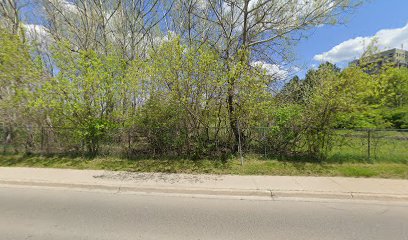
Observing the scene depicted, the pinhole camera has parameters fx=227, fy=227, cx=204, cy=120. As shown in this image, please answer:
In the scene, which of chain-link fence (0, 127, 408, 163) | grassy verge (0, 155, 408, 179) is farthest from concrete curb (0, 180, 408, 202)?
chain-link fence (0, 127, 408, 163)

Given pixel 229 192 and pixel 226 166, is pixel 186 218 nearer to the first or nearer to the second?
pixel 229 192

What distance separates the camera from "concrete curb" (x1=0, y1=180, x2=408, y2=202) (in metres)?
5.41

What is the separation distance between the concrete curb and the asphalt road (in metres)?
0.35

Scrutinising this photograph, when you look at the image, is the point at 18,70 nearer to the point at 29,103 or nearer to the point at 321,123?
the point at 29,103

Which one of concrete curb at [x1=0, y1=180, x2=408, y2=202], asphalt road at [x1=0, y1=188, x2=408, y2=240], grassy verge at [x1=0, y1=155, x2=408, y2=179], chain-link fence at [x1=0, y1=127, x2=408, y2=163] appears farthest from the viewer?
chain-link fence at [x1=0, y1=127, x2=408, y2=163]

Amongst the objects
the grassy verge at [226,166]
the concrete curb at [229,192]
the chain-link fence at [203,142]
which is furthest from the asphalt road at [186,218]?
the chain-link fence at [203,142]

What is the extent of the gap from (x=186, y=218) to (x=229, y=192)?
1.72 metres

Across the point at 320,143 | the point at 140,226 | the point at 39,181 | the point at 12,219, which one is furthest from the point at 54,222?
the point at 320,143

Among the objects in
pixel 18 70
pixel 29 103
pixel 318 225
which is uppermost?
pixel 18 70

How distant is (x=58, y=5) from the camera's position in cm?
1410

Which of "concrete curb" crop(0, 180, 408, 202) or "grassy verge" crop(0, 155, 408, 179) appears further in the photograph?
"grassy verge" crop(0, 155, 408, 179)

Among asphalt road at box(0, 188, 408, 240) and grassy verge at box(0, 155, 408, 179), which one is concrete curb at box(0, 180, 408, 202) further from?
grassy verge at box(0, 155, 408, 179)

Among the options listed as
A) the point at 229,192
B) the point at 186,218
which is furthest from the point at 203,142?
the point at 186,218

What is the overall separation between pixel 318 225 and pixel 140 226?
3.12 meters
